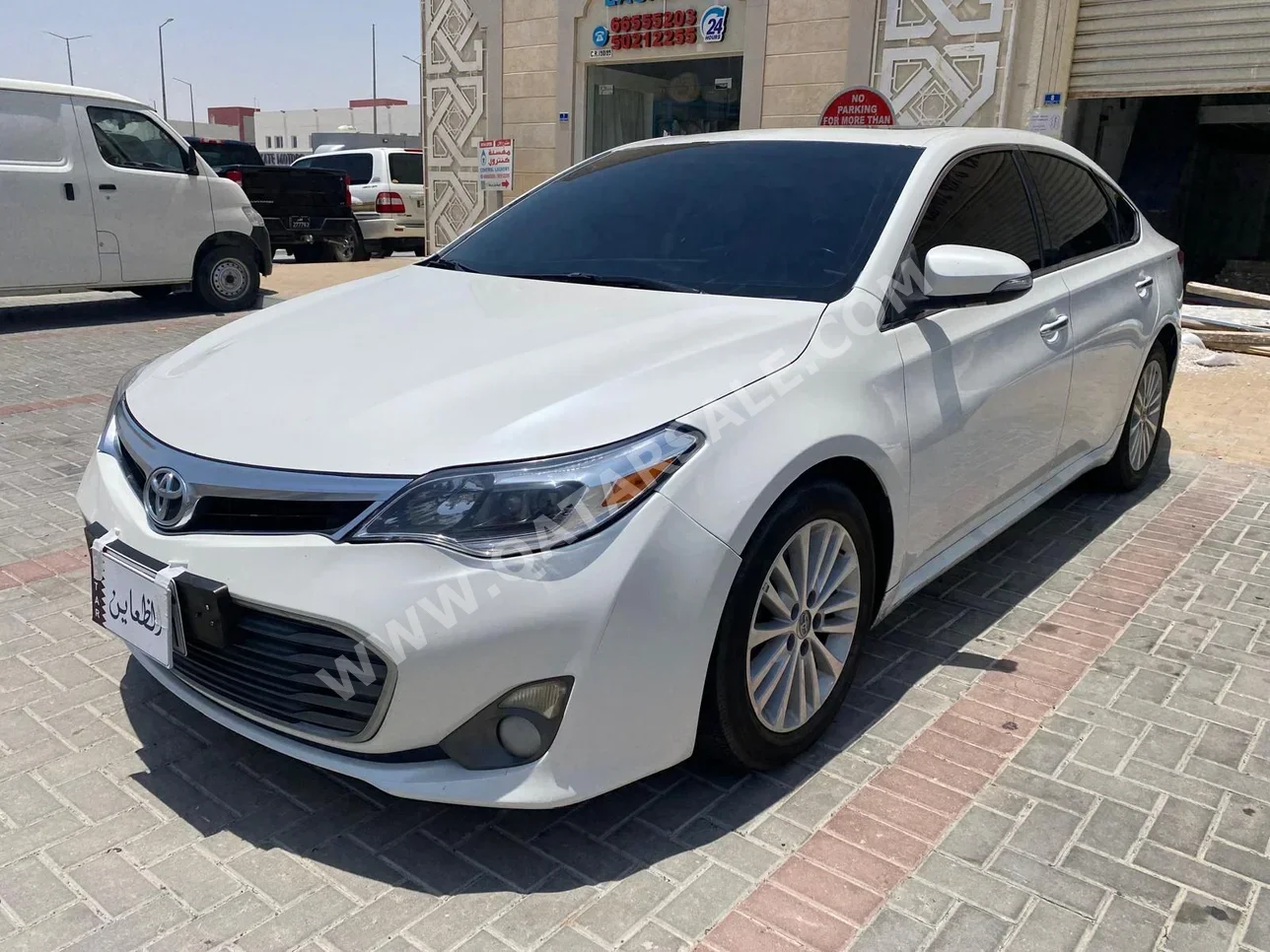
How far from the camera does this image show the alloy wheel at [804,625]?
247cm

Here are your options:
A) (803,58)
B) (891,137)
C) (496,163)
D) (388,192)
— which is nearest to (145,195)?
(496,163)

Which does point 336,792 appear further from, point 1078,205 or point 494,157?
point 494,157

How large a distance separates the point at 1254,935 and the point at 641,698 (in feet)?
4.45

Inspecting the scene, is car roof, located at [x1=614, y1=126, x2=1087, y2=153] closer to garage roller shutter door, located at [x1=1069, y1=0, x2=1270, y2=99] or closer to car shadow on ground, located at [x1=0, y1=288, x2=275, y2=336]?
car shadow on ground, located at [x1=0, y1=288, x2=275, y2=336]

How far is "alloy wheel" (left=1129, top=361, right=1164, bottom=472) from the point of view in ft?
15.9

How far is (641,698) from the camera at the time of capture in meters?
2.19

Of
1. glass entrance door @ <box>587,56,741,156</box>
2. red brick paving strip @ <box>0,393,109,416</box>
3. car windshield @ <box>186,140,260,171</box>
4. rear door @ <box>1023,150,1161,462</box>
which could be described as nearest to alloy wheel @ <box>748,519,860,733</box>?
rear door @ <box>1023,150,1161,462</box>

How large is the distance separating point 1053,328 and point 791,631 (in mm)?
1817

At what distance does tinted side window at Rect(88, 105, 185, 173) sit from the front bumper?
8.80m

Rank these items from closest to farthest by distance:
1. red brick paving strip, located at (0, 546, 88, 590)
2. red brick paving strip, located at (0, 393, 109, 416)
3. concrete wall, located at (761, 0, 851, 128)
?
1. red brick paving strip, located at (0, 546, 88, 590)
2. red brick paving strip, located at (0, 393, 109, 416)
3. concrete wall, located at (761, 0, 851, 128)

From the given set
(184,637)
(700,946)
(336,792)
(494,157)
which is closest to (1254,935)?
(700,946)

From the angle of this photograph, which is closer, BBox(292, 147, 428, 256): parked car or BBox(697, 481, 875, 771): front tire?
BBox(697, 481, 875, 771): front tire

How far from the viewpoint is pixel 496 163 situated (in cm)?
1531

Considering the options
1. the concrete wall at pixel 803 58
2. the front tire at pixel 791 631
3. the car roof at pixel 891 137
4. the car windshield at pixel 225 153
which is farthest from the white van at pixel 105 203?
the front tire at pixel 791 631
